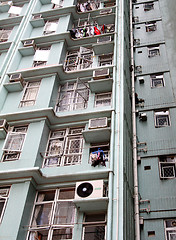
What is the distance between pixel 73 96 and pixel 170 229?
5.52m

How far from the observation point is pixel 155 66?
40.9 feet

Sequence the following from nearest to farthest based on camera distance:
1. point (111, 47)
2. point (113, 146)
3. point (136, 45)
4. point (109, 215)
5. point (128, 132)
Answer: point (109, 215) < point (113, 146) < point (128, 132) < point (111, 47) < point (136, 45)

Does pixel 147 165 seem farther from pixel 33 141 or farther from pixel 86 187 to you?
pixel 33 141

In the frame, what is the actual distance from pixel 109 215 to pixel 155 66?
23.9 feet

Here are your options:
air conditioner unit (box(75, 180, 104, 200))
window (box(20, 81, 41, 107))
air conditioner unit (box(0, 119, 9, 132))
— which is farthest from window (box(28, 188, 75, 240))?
window (box(20, 81, 41, 107))

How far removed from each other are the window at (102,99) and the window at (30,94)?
2.23 m

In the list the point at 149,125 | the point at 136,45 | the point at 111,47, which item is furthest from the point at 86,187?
the point at 136,45

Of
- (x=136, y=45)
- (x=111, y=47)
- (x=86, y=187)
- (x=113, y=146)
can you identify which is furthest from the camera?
(x=136, y=45)

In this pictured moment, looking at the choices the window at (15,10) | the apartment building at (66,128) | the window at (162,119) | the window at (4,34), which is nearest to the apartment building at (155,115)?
the window at (162,119)

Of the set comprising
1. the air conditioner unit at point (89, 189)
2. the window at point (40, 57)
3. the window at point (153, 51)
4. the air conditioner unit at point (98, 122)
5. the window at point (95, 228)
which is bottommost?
the window at point (95, 228)

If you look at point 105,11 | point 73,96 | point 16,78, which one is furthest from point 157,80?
point 16,78

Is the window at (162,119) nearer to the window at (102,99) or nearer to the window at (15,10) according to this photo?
the window at (102,99)

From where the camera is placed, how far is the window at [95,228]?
7.35 meters

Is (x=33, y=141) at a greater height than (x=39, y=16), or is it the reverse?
(x=39, y=16)
